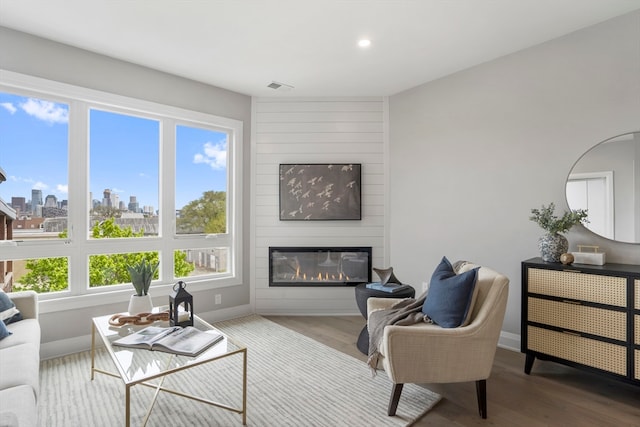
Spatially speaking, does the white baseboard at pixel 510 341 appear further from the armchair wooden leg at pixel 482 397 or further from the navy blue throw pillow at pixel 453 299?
the navy blue throw pillow at pixel 453 299

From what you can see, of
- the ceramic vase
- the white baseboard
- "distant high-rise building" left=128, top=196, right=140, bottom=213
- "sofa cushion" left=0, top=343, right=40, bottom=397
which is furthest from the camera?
"distant high-rise building" left=128, top=196, right=140, bottom=213

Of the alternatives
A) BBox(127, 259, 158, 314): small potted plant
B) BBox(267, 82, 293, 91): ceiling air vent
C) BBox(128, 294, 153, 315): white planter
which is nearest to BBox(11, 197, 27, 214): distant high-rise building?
BBox(127, 259, 158, 314): small potted plant

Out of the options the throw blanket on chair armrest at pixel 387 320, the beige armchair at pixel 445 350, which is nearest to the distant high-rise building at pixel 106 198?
the throw blanket on chair armrest at pixel 387 320

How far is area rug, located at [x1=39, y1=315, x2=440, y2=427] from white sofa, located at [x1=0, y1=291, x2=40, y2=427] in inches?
17.9

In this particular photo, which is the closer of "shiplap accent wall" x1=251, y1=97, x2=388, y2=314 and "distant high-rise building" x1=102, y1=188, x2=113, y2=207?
"distant high-rise building" x1=102, y1=188, x2=113, y2=207

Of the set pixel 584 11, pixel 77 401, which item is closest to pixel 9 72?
pixel 77 401

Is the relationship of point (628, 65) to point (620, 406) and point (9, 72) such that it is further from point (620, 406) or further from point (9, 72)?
point (9, 72)

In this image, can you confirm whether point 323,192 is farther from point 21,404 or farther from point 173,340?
point 21,404

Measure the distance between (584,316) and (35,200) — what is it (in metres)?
4.32

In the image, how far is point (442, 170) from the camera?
362 centimetres

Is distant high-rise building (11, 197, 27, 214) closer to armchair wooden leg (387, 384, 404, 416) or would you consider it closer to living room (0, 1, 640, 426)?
living room (0, 1, 640, 426)

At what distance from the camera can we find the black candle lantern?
2139mm

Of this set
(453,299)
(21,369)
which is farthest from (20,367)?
(453,299)

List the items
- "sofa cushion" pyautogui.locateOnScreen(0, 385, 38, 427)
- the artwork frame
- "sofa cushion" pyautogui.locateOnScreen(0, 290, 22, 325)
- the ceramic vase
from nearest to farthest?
"sofa cushion" pyautogui.locateOnScreen(0, 385, 38, 427)
"sofa cushion" pyautogui.locateOnScreen(0, 290, 22, 325)
the ceramic vase
the artwork frame
